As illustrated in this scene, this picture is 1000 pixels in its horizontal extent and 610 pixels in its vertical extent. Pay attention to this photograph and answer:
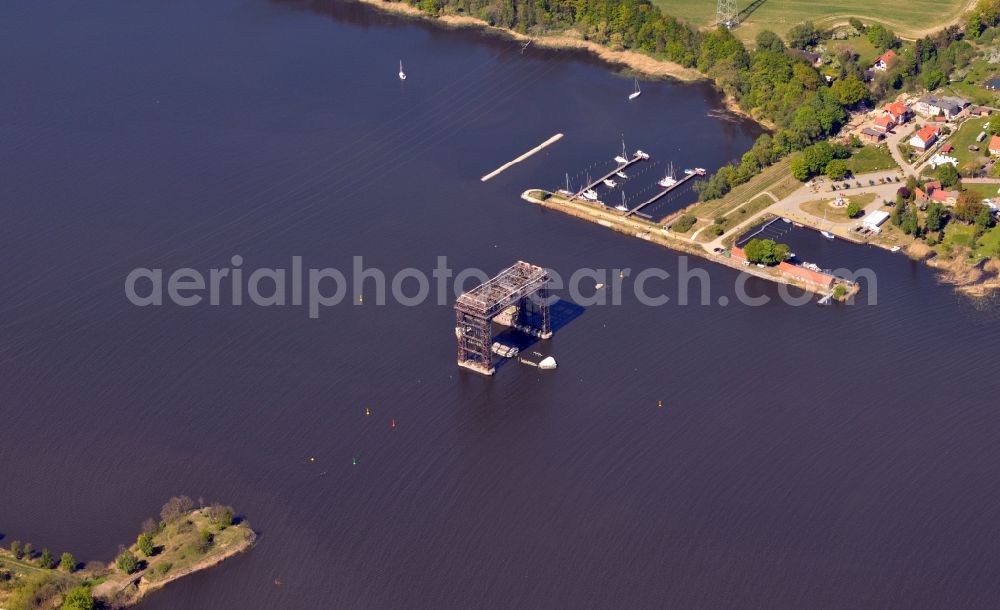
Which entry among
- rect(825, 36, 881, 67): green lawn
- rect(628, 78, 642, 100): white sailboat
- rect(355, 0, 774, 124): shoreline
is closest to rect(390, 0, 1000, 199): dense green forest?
rect(355, 0, 774, 124): shoreline

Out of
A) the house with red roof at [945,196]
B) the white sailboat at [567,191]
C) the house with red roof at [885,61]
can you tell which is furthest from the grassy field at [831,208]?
the house with red roof at [885,61]

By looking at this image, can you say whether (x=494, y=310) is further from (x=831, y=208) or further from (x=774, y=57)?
(x=774, y=57)

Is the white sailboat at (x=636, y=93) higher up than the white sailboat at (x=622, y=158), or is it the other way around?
the white sailboat at (x=636, y=93)

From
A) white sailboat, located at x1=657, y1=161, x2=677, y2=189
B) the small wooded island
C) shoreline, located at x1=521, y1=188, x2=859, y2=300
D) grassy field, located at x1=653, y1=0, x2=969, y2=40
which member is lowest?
the small wooded island

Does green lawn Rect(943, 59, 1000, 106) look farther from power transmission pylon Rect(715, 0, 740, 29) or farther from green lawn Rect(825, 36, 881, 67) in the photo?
power transmission pylon Rect(715, 0, 740, 29)

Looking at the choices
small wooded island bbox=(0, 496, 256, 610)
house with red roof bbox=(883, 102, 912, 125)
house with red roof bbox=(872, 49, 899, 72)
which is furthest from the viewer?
house with red roof bbox=(872, 49, 899, 72)

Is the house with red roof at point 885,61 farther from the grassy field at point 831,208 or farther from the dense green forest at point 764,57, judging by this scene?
Answer: the grassy field at point 831,208
